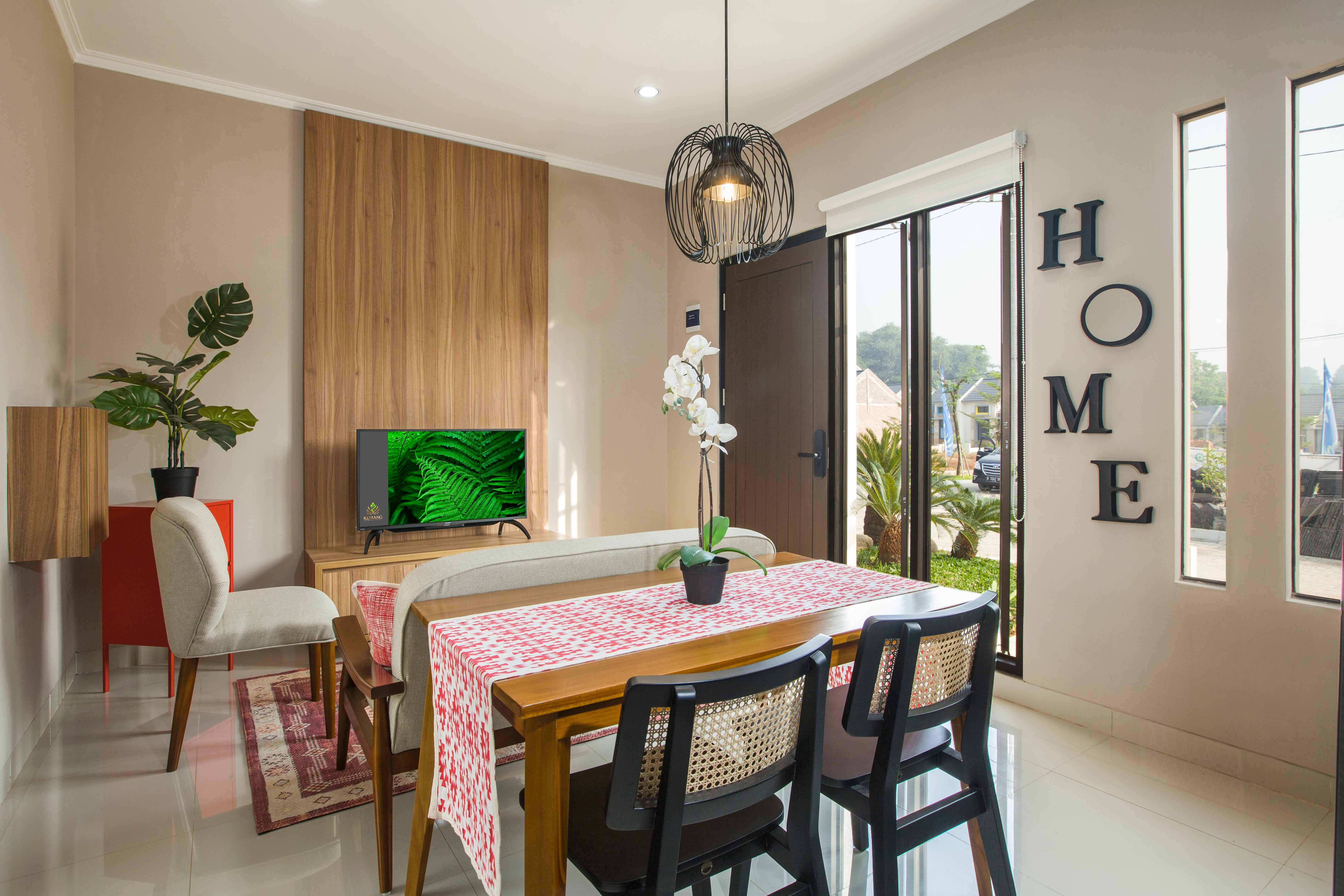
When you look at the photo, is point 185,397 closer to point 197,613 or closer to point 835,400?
point 197,613

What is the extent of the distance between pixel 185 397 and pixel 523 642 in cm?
266

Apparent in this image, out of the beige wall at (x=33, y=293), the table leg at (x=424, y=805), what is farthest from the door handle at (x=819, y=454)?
the beige wall at (x=33, y=293)

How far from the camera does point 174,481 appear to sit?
10.4ft

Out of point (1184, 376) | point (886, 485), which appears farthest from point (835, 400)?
point (1184, 376)

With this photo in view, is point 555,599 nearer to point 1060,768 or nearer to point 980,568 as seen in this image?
point 1060,768

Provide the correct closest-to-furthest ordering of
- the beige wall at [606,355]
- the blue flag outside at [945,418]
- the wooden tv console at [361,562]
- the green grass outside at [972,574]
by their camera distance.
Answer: the green grass outside at [972,574] < the blue flag outside at [945,418] < the wooden tv console at [361,562] < the beige wall at [606,355]

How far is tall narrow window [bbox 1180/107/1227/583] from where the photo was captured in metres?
2.43

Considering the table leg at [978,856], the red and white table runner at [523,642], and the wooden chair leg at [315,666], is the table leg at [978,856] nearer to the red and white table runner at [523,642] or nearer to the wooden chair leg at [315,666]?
the red and white table runner at [523,642]

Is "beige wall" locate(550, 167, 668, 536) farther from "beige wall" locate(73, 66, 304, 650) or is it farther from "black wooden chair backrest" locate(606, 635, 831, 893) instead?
"black wooden chair backrest" locate(606, 635, 831, 893)

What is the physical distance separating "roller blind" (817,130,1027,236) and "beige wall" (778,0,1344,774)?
0.09 meters

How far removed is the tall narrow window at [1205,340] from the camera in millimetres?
2428

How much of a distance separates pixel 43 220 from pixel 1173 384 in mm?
4270

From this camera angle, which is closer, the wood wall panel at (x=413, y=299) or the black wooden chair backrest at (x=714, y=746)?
the black wooden chair backrest at (x=714, y=746)

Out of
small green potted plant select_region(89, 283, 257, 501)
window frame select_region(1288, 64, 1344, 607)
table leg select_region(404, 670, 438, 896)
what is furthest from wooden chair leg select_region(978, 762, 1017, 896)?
small green potted plant select_region(89, 283, 257, 501)
